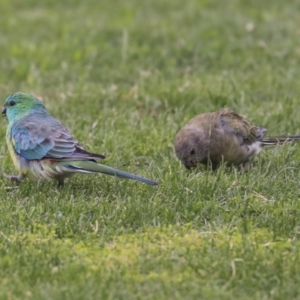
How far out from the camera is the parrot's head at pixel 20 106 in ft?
22.8

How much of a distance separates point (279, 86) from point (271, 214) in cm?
401

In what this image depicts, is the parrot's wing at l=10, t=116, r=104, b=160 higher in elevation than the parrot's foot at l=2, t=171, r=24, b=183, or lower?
higher

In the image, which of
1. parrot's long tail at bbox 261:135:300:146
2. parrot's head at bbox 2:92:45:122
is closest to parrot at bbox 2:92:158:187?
parrot's head at bbox 2:92:45:122

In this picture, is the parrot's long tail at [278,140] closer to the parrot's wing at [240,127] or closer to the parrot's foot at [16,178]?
the parrot's wing at [240,127]

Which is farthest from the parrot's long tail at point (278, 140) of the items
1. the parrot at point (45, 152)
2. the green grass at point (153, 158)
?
the parrot at point (45, 152)

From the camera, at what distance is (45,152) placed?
6.41 meters

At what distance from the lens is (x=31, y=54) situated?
11055 millimetres

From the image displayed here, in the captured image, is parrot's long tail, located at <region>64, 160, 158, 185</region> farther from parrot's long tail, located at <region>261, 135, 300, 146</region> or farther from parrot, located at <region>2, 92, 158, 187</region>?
parrot's long tail, located at <region>261, 135, 300, 146</region>

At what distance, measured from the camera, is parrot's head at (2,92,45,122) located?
22.8 ft

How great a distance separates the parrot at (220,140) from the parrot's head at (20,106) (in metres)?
1.17

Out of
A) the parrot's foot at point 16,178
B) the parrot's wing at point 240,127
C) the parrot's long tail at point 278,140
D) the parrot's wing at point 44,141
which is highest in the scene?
the parrot's wing at point 44,141

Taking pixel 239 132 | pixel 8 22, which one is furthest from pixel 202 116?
pixel 8 22

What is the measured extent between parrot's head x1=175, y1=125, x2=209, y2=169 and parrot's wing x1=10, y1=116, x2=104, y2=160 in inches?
36.8

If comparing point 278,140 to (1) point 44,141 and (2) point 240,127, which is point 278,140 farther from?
(1) point 44,141
